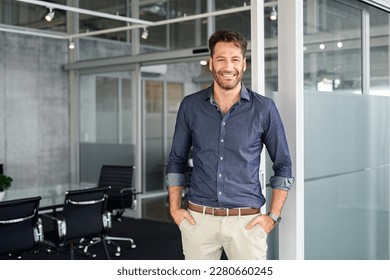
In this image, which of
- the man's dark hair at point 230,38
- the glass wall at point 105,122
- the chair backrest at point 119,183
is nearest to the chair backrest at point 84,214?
the chair backrest at point 119,183

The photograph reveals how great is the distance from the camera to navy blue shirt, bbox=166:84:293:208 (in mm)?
2488

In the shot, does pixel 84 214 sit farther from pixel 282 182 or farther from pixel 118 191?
pixel 282 182

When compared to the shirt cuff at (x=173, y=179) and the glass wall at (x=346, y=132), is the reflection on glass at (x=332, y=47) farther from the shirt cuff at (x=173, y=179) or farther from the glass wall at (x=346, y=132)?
the shirt cuff at (x=173, y=179)

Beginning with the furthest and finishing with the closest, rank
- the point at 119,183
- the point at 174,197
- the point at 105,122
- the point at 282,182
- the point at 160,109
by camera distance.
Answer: the point at 160,109 < the point at 105,122 < the point at 119,183 < the point at 174,197 < the point at 282,182

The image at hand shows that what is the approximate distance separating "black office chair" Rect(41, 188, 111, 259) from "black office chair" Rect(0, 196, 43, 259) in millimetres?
310

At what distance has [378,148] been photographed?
3924 mm

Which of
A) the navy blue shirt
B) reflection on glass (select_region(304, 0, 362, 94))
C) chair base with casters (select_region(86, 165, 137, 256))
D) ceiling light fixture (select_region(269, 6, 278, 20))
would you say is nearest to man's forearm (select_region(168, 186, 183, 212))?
the navy blue shirt

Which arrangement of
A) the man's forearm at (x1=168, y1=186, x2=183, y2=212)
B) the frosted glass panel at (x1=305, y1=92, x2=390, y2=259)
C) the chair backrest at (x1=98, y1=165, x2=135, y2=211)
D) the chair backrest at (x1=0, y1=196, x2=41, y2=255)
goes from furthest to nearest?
the chair backrest at (x1=98, y1=165, x2=135, y2=211) < the chair backrest at (x1=0, y1=196, x2=41, y2=255) < the frosted glass panel at (x1=305, y1=92, x2=390, y2=259) < the man's forearm at (x1=168, y1=186, x2=183, y2=212)

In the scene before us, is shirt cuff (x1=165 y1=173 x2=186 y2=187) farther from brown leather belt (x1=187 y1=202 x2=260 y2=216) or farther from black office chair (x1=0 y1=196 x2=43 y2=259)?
black office chair (x1=0 y1=196 x2=43 y2=259)

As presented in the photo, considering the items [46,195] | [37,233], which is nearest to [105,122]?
[46,195]

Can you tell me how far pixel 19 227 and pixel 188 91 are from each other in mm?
7259

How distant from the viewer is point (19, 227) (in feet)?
14.3
